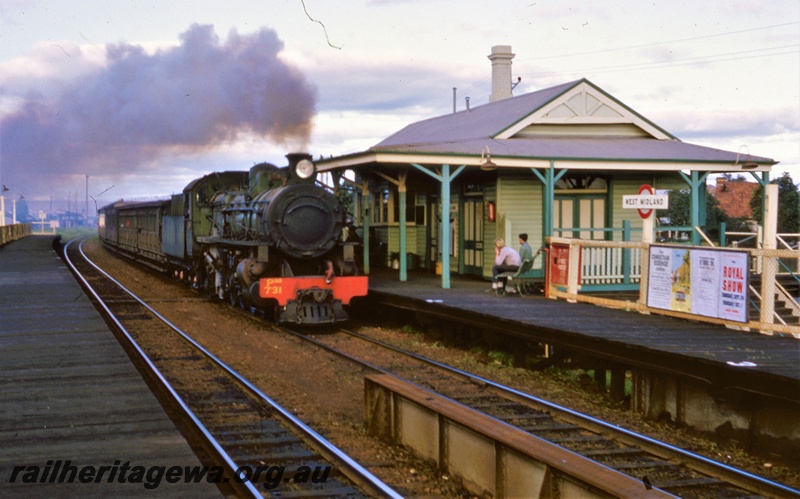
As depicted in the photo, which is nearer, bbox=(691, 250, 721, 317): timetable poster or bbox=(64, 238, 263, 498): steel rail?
bbox=(64, 238, 263, 498): steel rail

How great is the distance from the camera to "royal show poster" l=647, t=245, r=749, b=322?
9.99 meters

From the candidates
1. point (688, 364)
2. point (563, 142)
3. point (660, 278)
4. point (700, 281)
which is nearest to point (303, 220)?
point (660, 278)

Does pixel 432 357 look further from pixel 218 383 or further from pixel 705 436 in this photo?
pixel 705 436

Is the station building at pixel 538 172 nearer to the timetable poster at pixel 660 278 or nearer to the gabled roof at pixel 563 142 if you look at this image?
the gabled roof at pixel 563 142

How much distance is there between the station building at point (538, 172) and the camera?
1664cm

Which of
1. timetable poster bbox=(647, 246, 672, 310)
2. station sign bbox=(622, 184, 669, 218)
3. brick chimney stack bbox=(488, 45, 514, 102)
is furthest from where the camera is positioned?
brick chimney stack bbox=(488, 45, 514, 102)

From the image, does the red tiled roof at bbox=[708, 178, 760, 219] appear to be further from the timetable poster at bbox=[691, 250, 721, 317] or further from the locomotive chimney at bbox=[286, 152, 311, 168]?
the timetable poster at bbox=[691, 250, 721, 317]

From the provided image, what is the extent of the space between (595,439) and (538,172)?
9923mm

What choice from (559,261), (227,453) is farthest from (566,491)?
(559,261)

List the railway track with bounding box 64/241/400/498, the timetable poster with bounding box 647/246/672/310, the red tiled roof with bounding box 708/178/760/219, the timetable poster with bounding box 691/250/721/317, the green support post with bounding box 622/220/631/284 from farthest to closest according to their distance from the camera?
the red tiled roof with bounding box 708/178/760/219 < the green support post with bounding box 622/220/631/284 < the timetable poster with bounding box 647/246/672/310 < the timetable poster with bounding box 691/250/721/317 < the railway track with bounding box 64/241/400/498

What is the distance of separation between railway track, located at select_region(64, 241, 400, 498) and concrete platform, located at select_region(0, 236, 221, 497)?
1.06 feet

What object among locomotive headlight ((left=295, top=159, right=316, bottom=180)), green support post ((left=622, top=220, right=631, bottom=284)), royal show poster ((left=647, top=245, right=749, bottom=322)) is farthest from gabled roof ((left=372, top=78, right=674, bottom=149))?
royal show poster ((left=647, top=245, right=749, bottom=322))

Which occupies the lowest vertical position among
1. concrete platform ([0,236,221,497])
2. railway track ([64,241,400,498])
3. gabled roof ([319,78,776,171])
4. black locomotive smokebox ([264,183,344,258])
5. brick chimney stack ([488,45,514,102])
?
railway track ([64,241,400,498])

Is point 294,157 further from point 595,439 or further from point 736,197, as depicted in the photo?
point 736,197
